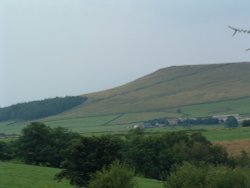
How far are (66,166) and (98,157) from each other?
2.96 meters

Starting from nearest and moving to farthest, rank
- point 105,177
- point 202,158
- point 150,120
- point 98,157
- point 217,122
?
point 105,177
point 98,157
point 202,158
point 217,122
point 150,120

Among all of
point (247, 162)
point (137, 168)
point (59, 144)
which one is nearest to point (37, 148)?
point (59, 144)

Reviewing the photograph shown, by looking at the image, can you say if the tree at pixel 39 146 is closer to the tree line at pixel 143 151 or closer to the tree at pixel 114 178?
the tree line at pixel 143 151

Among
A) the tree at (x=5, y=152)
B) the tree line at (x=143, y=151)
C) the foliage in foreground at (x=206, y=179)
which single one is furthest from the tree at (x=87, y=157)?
the tree at (x=5, y=152)

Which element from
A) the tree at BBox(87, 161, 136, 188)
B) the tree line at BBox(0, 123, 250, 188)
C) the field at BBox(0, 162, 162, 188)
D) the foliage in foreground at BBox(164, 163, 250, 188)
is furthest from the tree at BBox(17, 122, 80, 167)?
the tree at BBox(87, 161, 136, 188)

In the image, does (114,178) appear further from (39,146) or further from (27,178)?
(39,146)

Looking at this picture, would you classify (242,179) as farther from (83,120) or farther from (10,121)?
(10,121)

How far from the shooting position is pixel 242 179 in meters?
49.1

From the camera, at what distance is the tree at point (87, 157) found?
154 feet

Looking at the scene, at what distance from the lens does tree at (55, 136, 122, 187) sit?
1852 inches

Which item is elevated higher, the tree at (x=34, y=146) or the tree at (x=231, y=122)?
the tree at (x=34, y=146)

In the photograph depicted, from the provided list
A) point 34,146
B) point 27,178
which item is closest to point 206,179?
point 27,178

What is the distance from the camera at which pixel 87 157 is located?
1849 inches

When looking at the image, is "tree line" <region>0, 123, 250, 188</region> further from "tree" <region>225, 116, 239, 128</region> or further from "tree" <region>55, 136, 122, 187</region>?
"tree" <region>225, 116, 239, 128</region>
